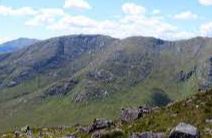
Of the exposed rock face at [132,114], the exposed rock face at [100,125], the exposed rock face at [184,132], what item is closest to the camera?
the exposed rock face at [184,132]

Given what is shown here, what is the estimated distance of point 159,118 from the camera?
2598 inches

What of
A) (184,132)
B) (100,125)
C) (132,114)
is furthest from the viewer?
(132,114)

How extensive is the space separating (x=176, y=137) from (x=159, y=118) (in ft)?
79.8

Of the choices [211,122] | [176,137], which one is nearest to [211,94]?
[211,122]

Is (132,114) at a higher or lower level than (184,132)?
lower

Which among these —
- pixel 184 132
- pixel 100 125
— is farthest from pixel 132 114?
pixel 184 132

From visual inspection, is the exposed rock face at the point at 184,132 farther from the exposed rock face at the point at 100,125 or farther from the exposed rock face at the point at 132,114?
the exposed rock face at the point at 132,114

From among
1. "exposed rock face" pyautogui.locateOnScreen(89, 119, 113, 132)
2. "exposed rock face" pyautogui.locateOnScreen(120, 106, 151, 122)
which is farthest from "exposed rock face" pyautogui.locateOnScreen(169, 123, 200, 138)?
"exposed rock face" pyautogui.locateOnScreen(120, 106, 151, 122)

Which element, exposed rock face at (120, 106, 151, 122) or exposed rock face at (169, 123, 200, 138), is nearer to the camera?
exposed rock face at (169, 123, 200, 138)

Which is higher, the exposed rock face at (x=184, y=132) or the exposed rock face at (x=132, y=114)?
the exposed rock face at (x=184, y=132)

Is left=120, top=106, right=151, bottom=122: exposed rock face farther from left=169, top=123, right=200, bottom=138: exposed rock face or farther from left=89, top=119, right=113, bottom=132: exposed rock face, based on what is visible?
left=169, top=123, right=200, bottom=138: exposed rock face

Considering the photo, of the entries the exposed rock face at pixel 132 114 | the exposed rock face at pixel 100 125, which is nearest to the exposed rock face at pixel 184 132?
the exposed rock face at pixel 100 125

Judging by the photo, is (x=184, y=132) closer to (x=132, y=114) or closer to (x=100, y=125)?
(x=100, y=125)

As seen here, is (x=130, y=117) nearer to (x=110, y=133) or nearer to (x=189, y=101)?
(x=189, y=101)
